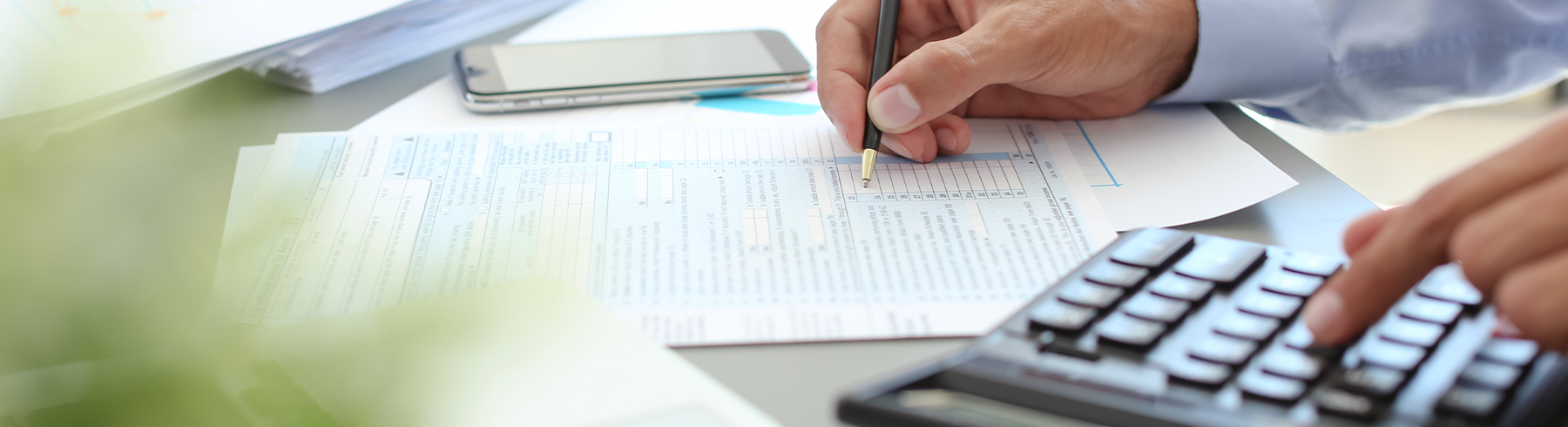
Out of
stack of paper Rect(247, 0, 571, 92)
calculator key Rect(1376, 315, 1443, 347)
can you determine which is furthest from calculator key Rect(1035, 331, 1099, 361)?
stack of paper Rect(247, 0, 571, 92)

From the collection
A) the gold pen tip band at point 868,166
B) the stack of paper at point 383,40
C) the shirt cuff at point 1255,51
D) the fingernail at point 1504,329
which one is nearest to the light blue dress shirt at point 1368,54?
the shirt cuff at point 1255,51

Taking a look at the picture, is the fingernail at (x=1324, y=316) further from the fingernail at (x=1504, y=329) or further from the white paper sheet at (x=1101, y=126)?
the white paper sheet at (x=1101, y=126)

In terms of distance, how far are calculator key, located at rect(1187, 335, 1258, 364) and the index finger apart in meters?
0.29

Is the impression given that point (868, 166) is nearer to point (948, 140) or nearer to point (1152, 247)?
point (948, 140)

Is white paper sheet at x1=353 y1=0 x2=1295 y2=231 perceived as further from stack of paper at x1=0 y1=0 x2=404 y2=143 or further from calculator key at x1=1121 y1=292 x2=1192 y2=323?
stack of paper at x1=0 y1=0 x2=404 y2=143

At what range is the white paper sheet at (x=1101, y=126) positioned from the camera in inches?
20.5

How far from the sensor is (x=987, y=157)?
588 millimetres

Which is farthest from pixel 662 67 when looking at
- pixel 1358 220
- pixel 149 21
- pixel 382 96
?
pixel 149 21

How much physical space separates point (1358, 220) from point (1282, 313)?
0.06 metres

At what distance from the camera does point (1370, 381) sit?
0.29 m

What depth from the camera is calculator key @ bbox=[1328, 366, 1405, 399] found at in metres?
0.28

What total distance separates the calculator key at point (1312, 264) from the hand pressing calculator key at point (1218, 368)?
0.01 m

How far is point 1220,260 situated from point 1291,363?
0.27 ft

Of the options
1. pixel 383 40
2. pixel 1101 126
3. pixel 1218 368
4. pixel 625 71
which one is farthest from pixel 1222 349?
pixel 383 40
